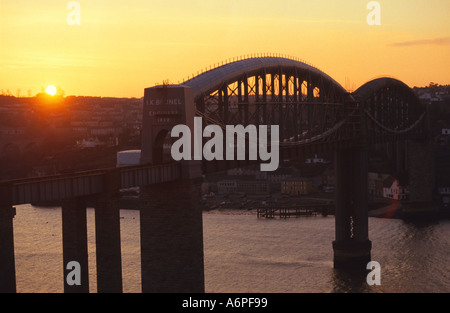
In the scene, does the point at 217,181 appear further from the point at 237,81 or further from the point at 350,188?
the point at 237,81

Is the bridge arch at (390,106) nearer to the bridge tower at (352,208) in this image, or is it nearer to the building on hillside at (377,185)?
the bridge tower at (352,208)

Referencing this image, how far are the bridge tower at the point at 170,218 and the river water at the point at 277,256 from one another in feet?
44.5

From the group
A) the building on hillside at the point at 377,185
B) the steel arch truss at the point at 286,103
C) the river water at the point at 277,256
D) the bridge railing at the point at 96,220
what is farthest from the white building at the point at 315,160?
the bridge railing at the point at 96,220

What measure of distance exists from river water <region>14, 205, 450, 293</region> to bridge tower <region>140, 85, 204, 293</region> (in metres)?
13.6

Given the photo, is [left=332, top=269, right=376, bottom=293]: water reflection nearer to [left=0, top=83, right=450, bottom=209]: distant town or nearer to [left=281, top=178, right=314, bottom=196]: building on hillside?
[left=0, top=83, right=450, bottom=209]: distant town

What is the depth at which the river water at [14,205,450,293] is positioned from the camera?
185ft

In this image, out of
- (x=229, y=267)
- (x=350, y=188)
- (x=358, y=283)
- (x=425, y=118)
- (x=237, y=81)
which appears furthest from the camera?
(x=425, y=118)

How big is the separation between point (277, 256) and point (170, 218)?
94.6 feet

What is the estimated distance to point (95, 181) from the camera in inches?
1330

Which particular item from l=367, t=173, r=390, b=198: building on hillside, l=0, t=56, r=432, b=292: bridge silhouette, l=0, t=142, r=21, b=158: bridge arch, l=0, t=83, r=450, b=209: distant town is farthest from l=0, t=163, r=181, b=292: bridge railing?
l=0, t=142, r=21, b=158: bridge arch

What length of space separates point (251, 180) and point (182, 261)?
99741 mm

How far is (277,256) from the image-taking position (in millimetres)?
67438

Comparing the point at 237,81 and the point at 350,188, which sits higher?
the point at 237,81

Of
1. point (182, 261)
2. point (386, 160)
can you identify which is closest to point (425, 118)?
point (386, 160)
